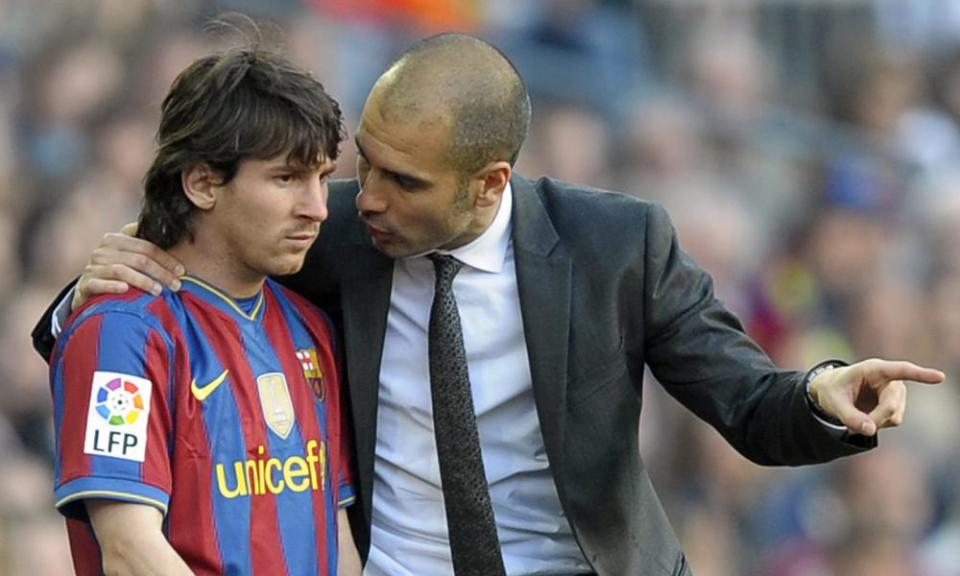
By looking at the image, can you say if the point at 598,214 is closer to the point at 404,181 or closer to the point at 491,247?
the point at 491,247

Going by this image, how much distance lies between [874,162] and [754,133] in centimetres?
61

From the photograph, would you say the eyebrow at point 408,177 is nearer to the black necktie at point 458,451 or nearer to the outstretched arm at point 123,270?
the black necktie at point 458,451

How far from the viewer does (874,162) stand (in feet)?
31.5

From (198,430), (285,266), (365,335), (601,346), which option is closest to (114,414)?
(198,430)

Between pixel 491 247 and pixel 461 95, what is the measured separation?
1.06 ft

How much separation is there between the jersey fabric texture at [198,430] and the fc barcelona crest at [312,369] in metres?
0.01

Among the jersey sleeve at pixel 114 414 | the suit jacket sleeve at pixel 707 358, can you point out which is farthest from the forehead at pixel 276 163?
the suit jacket sleeve at pixel 707 358

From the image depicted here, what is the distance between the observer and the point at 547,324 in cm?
388

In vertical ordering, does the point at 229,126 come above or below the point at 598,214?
above

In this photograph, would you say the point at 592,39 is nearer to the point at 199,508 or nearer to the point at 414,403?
the point at 414,403

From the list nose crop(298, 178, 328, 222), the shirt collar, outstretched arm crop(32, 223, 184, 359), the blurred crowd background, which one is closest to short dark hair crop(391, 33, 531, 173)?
the shirt collar

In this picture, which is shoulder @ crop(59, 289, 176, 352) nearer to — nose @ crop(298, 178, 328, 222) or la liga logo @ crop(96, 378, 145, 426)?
la liga logo @ crop(96, 378, 145, 426)

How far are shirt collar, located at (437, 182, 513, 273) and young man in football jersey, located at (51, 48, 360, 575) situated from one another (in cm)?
41

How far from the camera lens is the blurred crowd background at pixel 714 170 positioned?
7.01 m
